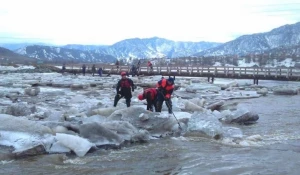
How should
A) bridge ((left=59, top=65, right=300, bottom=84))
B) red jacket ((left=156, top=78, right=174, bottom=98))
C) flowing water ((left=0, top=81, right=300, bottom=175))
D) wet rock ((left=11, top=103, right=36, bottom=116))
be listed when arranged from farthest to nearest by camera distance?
bridge ((left=59, top=65, right=300, bottom=84))
red jacket ((left=156, top=78, right=174, bottom=98))
wet rock ((left=11, top=103, right=36, bottom=116))
flowing water ((left=0, top=81, right=300, bottom=175))

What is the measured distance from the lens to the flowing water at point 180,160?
7.00 meters

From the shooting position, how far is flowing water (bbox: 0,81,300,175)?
7.00 meters

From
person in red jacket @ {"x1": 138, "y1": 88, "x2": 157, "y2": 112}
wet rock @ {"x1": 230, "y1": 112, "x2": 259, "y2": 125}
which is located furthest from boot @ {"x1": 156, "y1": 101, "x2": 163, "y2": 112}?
wet rock @ {"x1": 230, "y1": 112, "x2": 259, "y2": 125}

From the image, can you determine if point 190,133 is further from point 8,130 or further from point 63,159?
point 8,130

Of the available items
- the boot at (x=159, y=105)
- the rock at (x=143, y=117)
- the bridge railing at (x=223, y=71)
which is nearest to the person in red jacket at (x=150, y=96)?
the boot at (x=159, y=105)

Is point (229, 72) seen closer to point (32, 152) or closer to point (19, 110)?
point (19, 110)

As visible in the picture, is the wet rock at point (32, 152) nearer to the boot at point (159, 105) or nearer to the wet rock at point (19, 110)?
the wet rock at point (19, 110)

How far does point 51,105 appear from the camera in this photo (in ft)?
51.9

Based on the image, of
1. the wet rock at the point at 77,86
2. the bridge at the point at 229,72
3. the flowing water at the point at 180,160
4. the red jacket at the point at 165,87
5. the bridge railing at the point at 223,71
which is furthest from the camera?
the bridge railing at the point at 223,71

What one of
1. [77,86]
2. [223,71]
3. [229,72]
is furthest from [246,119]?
[223,71]

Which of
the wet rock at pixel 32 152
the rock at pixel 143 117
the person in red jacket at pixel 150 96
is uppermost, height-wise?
the person in red jacket at pixel 150 96

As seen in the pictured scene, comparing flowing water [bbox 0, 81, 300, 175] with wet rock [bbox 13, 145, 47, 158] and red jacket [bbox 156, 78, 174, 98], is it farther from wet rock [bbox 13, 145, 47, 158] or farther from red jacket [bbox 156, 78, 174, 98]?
red jacket [bbox 156, 78, 174, 98]

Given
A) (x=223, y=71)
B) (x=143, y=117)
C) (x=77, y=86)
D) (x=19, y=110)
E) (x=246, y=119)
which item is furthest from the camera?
(x=223, y=71)

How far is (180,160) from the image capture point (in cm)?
773
